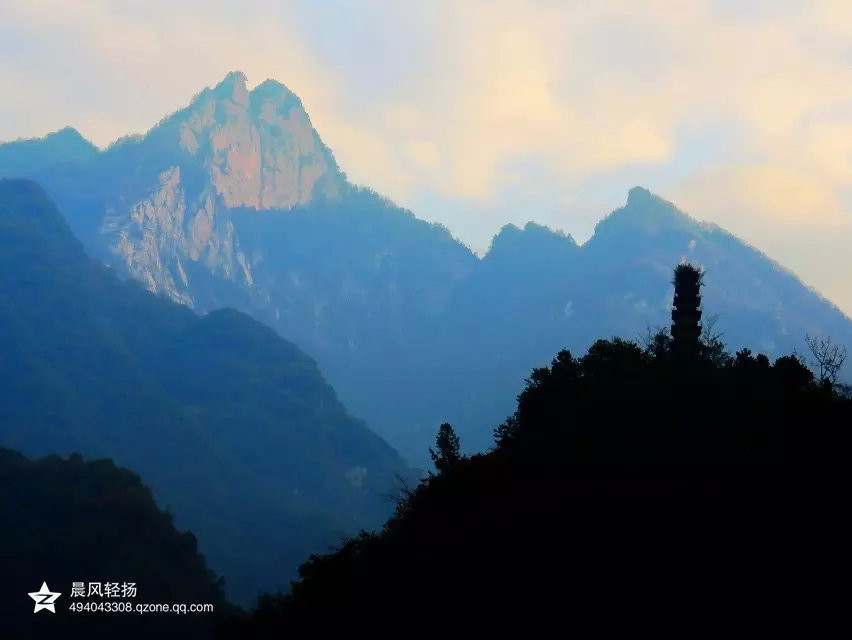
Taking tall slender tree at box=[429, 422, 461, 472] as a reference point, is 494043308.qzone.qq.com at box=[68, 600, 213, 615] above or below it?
above

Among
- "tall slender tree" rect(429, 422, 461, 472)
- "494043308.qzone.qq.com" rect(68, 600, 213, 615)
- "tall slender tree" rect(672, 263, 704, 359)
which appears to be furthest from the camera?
"494043308.qzone.qq.com" rect(68, 600, 213, 615)

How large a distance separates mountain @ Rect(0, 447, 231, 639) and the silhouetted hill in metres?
73.5

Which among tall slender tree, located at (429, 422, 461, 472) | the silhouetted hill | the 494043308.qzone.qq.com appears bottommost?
the silhouetted hill

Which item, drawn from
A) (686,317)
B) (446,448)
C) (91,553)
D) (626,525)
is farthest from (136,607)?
(626,525)

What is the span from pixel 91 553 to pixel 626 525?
110 m

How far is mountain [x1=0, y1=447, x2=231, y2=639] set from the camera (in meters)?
129

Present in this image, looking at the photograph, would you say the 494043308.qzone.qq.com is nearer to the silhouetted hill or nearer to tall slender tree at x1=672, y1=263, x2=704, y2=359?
the silhouetted hill

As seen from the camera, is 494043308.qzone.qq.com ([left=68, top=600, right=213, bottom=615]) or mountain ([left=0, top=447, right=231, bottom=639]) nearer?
Answer: 494043308.qzone.qq.com ([left=68, top=600, right=213, bottom=615])

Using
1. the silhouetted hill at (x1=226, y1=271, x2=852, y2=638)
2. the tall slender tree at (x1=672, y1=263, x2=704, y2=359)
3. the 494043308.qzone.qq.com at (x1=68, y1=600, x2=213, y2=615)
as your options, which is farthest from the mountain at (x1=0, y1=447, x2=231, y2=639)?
the silhouetted hill at (x1=226, y1=271, x2=852, y2=638)

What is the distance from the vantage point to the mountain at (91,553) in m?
129

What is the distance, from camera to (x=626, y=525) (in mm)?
49281

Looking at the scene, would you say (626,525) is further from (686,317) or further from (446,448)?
(686,317)

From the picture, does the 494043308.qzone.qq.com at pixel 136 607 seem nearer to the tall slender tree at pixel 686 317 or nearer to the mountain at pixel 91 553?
the mountain at pixel 91 553

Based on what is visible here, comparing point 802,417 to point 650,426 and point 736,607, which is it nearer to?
point 650,426
